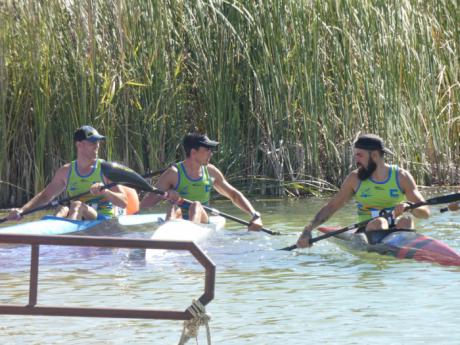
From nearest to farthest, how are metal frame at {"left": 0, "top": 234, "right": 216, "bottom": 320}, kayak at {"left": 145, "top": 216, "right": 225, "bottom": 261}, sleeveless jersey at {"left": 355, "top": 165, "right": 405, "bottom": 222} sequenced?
metal frame at {"left": 0, "top": 234, "right": 216, "bottom": 320}, sleeveless jersey at {"left": 355, "top": 165, "right": 405, "bottom": 222}, kayak at {"left": 145, "top": 216, "right": 225, "bottom": 261}

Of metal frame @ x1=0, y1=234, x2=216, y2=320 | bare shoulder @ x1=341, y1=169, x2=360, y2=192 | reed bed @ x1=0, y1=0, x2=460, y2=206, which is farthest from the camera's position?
reed bed @ x1=0, y1=0, x2=460, y2=206

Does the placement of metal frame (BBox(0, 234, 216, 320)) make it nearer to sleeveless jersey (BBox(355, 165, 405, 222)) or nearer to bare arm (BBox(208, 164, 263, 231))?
sleeveless jersey (BBox(355, 165, 405, 222))

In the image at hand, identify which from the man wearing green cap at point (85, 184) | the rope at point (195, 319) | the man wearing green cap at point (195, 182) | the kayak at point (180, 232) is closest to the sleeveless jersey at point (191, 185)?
the man wearing green cap at point (195, 182)

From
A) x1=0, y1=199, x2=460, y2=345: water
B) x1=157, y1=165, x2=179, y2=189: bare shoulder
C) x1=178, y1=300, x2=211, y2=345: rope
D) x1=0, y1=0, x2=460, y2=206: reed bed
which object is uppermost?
x1=0, y1=0, x2=460, y2=206: reed bed

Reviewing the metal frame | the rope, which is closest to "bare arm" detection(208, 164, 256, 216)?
the rope

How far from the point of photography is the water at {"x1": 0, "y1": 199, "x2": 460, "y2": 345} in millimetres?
6074

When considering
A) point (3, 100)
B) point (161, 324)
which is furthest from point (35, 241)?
point (3, 100)

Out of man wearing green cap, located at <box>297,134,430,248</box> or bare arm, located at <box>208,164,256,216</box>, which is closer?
man wearing green cap, located at <box>297,134,430,248</box>

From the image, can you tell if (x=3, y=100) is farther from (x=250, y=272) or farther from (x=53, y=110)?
(x=250, y=272)

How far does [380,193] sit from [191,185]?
2.29m

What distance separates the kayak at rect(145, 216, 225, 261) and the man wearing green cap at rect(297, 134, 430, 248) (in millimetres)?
1134

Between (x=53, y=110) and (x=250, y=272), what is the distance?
465 centimetres

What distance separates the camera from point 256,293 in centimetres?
741

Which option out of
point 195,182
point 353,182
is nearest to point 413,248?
point 353,182
